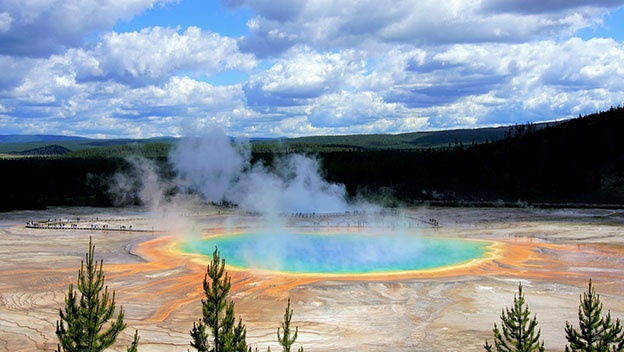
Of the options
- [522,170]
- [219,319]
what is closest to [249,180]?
[522,170]

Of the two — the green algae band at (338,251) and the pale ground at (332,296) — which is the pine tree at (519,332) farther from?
the green algae band at (338,251)

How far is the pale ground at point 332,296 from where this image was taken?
1809 cm

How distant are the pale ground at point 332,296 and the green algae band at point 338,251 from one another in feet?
9.08

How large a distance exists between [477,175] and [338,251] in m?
48.7

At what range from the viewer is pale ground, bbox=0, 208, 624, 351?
59.4ft

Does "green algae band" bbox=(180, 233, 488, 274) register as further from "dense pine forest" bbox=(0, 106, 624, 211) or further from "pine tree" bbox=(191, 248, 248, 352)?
"dense pine forest" bbox=(0, 106, 624, 211)

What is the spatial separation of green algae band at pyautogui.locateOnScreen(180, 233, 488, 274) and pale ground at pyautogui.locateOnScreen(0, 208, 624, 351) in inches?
109

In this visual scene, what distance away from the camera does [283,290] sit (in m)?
24.3

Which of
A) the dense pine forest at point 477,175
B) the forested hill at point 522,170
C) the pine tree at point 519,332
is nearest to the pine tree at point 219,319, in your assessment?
the pine tree at point 519,332

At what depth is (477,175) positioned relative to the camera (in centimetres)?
7869

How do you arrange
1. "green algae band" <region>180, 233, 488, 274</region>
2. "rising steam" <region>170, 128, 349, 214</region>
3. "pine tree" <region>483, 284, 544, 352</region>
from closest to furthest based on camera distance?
"pine tree" <region>483, 284, 544, 352</region>
"green algae band" <region>180, 233, 488, 274</region>
"rising steam" <region>170, 128, 349, 214</region>

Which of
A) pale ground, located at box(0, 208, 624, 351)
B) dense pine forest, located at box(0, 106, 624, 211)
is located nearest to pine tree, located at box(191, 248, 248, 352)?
pale ground, located at box(0, 208, 624, 351)

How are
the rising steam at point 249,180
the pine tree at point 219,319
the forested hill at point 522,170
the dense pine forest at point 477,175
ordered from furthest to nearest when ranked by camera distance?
the forested hill at point 522,170
the dense pine forest at point 477,175
the rising steam at point 249,180
the pine tree at point 219,319

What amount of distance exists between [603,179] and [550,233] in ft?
118
